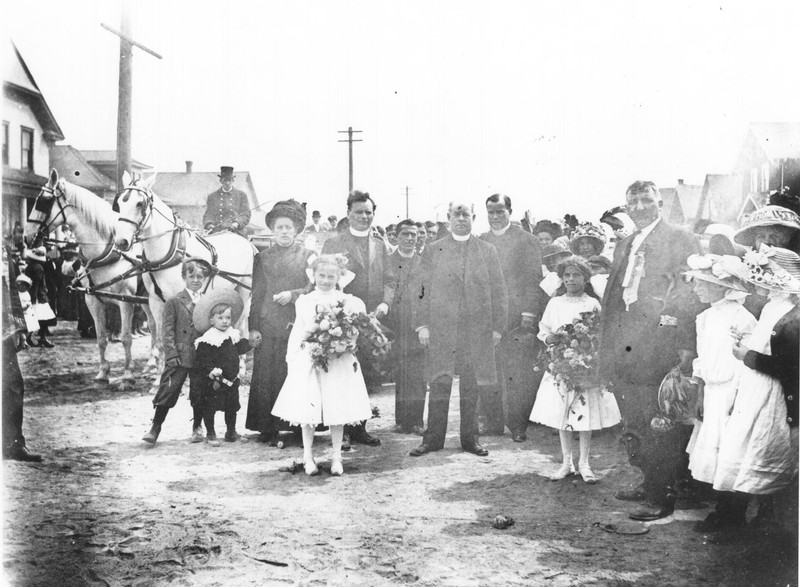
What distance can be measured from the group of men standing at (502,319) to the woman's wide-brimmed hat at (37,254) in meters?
2.54

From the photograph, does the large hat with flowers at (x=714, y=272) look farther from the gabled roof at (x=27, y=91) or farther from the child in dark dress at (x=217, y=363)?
the gabled roof at (x=27, y=91)

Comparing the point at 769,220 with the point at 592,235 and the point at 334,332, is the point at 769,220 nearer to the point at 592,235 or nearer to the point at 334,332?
the point at 592,235

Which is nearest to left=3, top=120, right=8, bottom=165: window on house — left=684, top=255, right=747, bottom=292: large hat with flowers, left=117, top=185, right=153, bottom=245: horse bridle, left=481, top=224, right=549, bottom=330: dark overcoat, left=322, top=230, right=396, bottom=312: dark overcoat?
left=117, top=185, right=153, bottom=245: horse bridle

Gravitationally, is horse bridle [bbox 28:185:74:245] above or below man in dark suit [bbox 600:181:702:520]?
above

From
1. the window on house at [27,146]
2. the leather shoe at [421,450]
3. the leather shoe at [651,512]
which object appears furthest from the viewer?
the leather shoe at [421,450]

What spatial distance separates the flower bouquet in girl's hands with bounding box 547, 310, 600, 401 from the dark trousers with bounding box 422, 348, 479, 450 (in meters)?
0.97

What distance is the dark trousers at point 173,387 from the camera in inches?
226

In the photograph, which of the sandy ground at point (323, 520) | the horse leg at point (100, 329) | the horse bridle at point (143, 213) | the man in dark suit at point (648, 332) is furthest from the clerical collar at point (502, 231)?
the horse leg at point (100, 329)

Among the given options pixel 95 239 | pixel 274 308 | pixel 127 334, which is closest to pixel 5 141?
pixel 274 308

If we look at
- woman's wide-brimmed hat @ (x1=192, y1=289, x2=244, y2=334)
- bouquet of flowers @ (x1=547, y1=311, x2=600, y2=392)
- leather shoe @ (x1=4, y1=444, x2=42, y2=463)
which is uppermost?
woman's wide-brimmed hat @ (x1=192, y1=289, x2=244, y2=334)

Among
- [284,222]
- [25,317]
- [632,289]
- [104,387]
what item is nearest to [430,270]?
[284,222]

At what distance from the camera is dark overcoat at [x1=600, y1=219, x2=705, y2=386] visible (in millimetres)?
4430

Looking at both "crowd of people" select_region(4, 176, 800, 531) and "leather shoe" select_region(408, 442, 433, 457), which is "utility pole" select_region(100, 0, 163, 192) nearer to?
"crowd of people" select_region(4, 176, 800, 531)

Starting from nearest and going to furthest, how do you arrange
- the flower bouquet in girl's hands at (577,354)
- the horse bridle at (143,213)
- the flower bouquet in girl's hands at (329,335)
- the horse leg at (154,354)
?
the flower bouquet in girl's hands at (577,354) → the flower bouquet in girl's hands at (329,335) → the horse bridle at (143,213) → the horse leg at (154,354)
